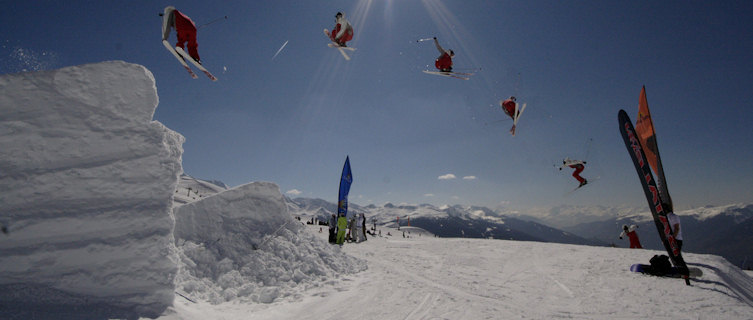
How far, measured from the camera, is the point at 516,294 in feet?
24.0

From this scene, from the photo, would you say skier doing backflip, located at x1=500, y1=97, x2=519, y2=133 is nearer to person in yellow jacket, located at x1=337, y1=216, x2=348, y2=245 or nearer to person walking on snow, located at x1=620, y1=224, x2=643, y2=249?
person walking on snow, located at x1=620, y1=224, x2=643, y2=249

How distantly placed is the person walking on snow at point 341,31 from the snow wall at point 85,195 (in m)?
6.82

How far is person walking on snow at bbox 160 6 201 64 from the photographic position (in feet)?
23.2

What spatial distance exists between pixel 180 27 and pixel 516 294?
11.0m

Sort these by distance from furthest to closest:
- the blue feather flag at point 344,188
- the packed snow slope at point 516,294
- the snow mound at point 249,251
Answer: the blue feather flag at point 344,188, the snow mound at point 249,251, the packed snow slope at point 516,294

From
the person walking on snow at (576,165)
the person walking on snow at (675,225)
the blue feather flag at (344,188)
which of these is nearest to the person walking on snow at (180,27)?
the blue feather flag at (344,188)

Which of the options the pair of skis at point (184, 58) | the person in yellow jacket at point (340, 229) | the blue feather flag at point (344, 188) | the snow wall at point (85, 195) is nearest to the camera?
the snow wall at point (85, 195)

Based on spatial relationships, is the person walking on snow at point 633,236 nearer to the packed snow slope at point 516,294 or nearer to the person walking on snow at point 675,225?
the packed snow slope at point 516,294

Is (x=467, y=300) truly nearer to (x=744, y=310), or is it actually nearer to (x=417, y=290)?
(x=417, y=290)

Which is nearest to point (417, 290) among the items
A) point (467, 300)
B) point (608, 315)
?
point (467, 300)

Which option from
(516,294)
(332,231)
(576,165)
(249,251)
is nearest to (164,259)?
(249,251)

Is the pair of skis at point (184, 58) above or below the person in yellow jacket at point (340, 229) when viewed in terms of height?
above

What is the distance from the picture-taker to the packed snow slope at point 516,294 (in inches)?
233

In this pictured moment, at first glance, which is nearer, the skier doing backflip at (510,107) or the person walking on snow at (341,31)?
the person walking on snow at (341,31)
